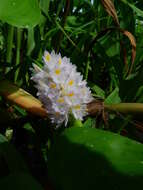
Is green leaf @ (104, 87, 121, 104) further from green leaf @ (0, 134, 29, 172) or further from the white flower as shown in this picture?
green leaf @ (0, 134, 29, 172)

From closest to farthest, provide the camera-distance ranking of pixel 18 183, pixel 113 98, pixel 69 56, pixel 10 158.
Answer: pixel 18 183 < pixel 10 158 < pixel 113 98 < pixel 69 56

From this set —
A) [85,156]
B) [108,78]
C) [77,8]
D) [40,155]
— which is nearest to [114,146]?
[85,156]

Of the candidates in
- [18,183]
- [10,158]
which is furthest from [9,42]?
[18,183]

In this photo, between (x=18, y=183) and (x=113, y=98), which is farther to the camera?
(x=113, y=98)

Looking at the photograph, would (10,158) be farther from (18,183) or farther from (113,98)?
(113,98)

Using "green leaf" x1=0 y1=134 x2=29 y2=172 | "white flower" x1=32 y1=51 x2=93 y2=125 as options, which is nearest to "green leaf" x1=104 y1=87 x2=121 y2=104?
"white flower" x1=32 y1=51 x2=93 y2=125

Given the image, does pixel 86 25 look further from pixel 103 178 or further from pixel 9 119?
pixel 103 178

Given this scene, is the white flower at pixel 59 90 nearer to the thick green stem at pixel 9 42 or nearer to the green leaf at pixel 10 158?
the green leaf at pixel 10 158
